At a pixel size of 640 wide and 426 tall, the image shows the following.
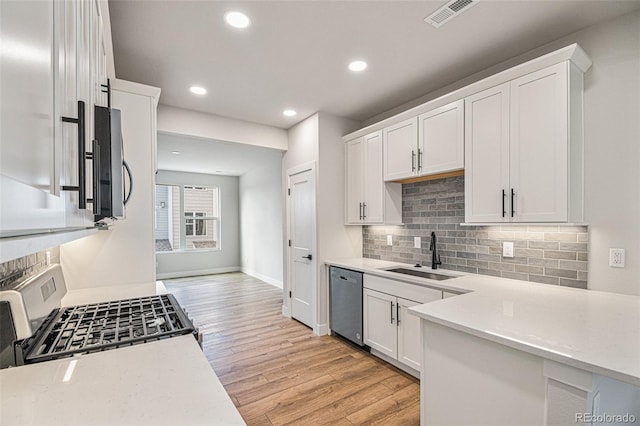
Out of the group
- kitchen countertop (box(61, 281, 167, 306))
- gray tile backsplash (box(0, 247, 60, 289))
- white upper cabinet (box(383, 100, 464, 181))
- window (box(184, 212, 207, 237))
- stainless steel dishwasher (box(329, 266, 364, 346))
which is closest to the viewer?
gray tile backsplash (box(0, 247, 60, 289))

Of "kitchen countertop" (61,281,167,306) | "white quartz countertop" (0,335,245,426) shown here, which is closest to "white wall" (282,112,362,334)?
"kitchen countertop" (61,281,167,306)

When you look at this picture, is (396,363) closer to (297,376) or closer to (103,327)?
(297,376)

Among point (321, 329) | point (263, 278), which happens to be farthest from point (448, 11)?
point (263, 278)

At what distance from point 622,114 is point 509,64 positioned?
91 cm

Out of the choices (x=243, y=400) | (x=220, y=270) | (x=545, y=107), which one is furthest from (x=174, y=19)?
(x=220, y=270)

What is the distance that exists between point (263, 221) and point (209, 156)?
192 centimetres

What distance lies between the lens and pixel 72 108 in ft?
2.02

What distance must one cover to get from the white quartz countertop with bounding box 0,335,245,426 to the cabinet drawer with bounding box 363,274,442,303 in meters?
1.90

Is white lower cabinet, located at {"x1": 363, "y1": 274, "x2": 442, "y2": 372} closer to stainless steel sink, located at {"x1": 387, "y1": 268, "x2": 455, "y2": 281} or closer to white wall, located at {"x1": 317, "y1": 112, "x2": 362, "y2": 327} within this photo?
stainless steel sink, located at {"x1": 387, "y1": 268, "x2": 455, "y2": 281}

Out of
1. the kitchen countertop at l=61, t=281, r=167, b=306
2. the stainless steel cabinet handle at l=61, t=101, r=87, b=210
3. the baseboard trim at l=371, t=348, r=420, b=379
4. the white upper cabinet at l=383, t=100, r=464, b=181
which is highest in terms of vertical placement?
the white upper cabinet at l=383, t=100, r=464, b=181

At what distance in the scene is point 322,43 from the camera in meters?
2.25

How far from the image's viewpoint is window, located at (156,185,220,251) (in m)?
7.43

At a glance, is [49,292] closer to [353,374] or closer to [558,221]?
[353,374]

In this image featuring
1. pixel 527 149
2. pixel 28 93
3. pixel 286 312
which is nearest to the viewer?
pixel 28 93
